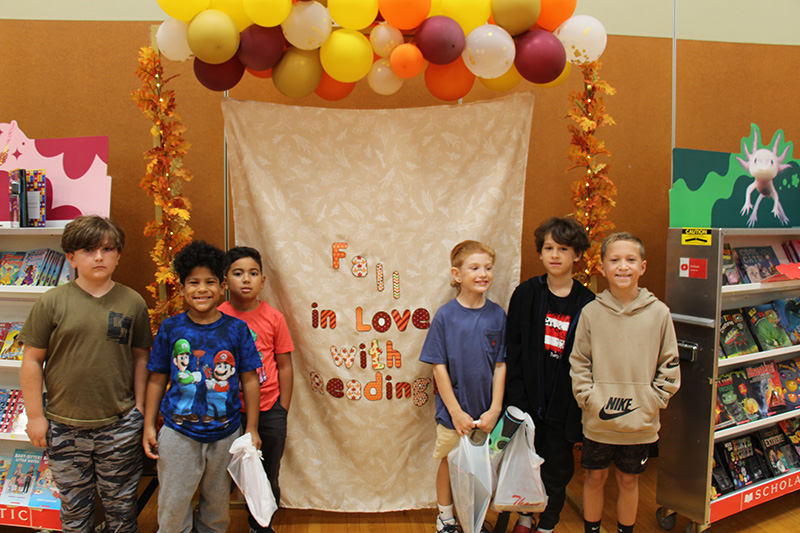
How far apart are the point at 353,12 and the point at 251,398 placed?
1640 millimetres

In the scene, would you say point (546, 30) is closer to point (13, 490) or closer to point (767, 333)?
point (767, 333)

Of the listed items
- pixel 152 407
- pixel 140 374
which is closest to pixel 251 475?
pixel 152 407

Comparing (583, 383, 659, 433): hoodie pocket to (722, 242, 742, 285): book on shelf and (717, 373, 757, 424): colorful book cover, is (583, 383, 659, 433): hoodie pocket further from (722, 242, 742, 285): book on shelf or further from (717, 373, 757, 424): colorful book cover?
(722, 242, 742, 285): book on shelf

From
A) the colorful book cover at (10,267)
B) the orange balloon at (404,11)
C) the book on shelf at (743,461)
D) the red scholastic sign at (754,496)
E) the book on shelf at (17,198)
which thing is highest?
the orange balloon at (404,11)

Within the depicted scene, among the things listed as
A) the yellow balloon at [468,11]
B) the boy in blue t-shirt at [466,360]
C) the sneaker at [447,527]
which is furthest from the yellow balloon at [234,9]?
the sneaker at [447,527]

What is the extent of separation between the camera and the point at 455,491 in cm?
220

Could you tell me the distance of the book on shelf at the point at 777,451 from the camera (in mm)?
2645

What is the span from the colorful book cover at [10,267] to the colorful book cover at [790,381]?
13.2 ft

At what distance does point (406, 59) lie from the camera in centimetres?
209

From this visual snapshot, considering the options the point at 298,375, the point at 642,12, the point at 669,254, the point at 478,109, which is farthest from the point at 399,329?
the point at 642,12

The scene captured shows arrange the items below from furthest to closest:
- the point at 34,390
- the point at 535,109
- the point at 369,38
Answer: the point at 535,109, the point at 369,38, the point at 34,390

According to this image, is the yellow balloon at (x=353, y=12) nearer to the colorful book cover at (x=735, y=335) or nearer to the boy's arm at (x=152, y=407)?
the boy's arm at (x=152, y=407)

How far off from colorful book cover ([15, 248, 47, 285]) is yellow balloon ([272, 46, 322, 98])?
4.83ft

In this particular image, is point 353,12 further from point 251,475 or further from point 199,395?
point 251,475
